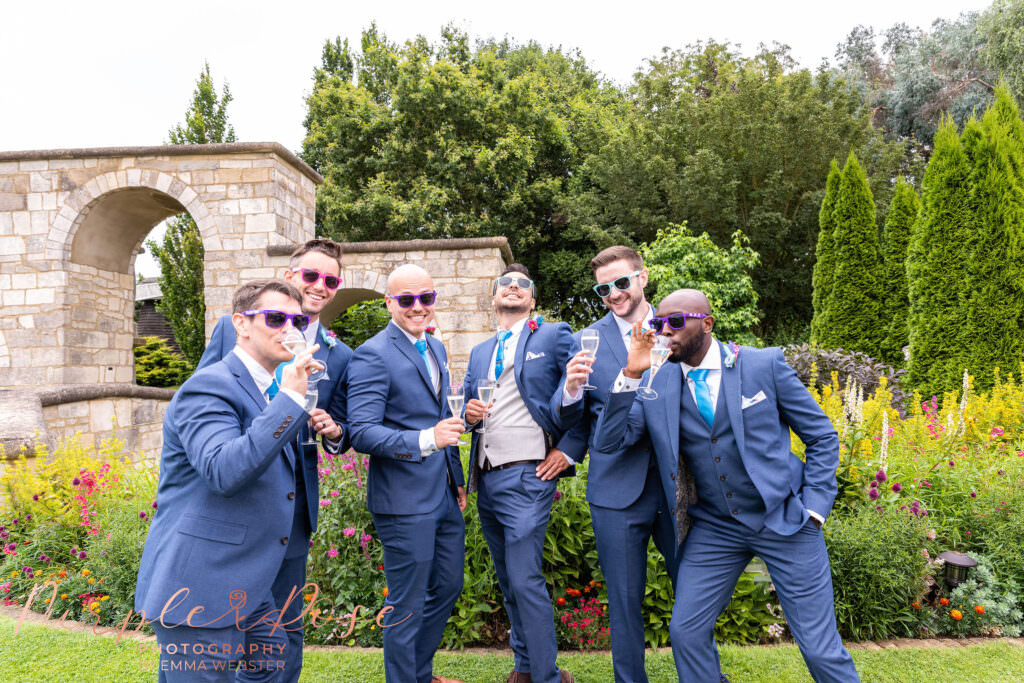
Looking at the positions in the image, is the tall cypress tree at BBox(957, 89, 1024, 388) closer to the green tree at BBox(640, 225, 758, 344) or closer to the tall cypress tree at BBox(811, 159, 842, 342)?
the tall cypress tree at BBox(811, 159, 842, 342)

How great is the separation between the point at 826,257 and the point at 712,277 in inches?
94.4

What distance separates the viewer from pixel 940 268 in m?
8.73

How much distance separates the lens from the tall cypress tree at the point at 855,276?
12.4 metres

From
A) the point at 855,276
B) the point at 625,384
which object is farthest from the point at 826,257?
the point at 625,384

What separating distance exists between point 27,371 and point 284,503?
1029cm

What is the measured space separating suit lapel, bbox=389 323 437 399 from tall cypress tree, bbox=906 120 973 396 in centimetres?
836

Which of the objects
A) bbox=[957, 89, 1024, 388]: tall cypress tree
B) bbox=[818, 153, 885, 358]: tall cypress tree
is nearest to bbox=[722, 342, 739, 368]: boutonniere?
bbox=[957, 89, 1024, 388]: tall cypress tree

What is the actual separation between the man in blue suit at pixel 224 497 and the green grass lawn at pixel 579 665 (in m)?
1.67

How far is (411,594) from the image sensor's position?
2.93 meters

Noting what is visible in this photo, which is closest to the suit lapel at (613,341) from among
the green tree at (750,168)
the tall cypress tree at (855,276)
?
the tall cypress tree at (855,276)

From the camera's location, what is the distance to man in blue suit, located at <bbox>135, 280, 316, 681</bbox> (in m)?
1.96

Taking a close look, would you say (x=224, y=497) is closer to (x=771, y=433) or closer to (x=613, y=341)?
(x=613, y=341)

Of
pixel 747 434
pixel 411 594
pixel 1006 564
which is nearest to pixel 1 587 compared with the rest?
pixel 411 594

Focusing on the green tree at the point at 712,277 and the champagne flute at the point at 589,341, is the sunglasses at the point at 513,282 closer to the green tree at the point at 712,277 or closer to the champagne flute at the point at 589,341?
the champagne flute at the point at 589,341
